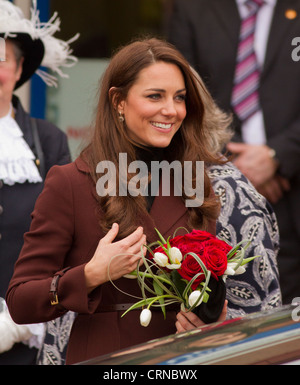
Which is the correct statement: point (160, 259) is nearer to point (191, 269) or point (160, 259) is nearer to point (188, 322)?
point (191, 269)

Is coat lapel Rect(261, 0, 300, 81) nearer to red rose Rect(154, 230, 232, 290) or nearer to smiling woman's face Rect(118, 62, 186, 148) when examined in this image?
smiling woman's face Rect(118, 62, 186, 148)

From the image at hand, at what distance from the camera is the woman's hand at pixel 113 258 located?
2557mm

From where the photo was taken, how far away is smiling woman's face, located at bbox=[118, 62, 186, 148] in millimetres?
2896

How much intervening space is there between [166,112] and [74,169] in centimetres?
39

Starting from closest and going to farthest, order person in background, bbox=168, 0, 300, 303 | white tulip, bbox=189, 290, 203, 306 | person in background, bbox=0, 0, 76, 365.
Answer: white tulip, bbox=189, 290, 203, 306 < person in background, bbox=0, 0, 76, 365 < person in background, bbox=168, 0, 300, 303

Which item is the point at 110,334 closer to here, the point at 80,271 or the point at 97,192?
the point at 80,271

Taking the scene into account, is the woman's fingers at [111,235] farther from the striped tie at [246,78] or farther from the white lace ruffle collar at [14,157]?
the striped tie at [246,78]

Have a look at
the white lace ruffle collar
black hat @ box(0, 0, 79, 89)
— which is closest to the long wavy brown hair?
the white lace ruffle collar

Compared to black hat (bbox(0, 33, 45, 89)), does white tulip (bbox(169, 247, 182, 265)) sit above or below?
below

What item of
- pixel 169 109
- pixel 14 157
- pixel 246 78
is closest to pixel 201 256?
pixel 169 109

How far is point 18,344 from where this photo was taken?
3775mm

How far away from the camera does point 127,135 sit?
9.78ft

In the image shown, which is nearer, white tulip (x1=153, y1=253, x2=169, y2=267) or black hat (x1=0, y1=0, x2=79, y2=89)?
white tulip (x1=153, y1=253, x2=169, y2=267)
